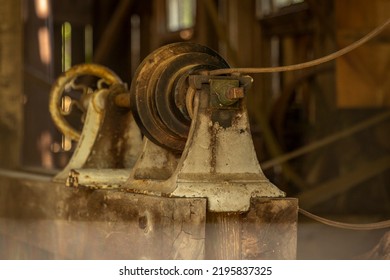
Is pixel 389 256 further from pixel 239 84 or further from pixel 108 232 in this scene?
pixel 108 232

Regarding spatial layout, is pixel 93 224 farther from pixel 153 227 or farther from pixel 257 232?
pixel 257 232

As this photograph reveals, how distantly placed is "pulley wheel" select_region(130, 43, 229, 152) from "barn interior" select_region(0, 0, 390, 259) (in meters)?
0.05

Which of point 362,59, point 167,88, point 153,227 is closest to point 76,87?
point 167,88

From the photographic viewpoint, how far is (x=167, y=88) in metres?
3.60

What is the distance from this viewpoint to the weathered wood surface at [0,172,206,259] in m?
3.33

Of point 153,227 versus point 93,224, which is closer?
point 153,227

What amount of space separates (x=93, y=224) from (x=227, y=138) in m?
1.02

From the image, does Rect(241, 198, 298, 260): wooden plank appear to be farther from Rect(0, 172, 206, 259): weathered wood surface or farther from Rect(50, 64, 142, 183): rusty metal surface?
Rect(50, 64, 142, 183): rusty metal surface

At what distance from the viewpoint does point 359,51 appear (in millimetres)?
8766

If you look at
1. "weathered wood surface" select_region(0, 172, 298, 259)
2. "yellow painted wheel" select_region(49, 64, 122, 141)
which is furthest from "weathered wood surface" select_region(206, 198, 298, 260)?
"yellow painted wheel" select_region(49, 64, 122, 141)

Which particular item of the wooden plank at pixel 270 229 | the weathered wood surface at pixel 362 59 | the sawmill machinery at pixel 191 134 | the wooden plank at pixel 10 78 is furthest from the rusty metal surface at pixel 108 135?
the weathered wood surface at pixel 362 59

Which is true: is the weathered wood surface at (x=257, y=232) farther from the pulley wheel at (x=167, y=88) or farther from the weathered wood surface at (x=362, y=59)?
the weathered wood surface at (x=362, y=59)

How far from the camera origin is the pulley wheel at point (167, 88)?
140 inches

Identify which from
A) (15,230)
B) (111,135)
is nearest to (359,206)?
(15,230)
